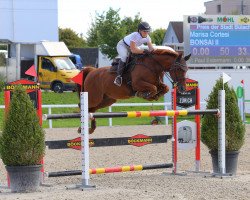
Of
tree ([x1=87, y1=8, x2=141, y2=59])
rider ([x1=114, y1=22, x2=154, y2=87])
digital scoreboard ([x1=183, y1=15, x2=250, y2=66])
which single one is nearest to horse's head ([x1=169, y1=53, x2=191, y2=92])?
rider ([x1=114, y1=22, x2=154, y2=87])

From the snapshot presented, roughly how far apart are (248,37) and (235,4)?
44.4 m

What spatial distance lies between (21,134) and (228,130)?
3.34 metres

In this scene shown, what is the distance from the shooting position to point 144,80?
9.43 m

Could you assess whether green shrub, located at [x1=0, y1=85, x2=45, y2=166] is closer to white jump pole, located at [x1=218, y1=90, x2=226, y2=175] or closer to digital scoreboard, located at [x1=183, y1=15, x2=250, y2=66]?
white jump pole, located at [x1=218, y1=90, x2=226, y2=175]

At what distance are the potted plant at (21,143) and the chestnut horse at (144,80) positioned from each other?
5.30 ft

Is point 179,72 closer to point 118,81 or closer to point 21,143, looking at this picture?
point 118,81

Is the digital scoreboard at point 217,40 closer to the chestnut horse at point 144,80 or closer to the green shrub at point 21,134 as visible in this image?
the chestnut horse at point 144,80

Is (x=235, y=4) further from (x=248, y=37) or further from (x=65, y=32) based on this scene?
(x=248, y=37)

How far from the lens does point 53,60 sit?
32688mm

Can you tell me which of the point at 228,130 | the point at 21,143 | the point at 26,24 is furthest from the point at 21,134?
the point at 26,24

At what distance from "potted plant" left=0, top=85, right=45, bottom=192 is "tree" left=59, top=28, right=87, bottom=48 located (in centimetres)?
5782

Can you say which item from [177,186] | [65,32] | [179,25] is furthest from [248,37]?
[65,32]

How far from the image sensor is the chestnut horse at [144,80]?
9.34 meters

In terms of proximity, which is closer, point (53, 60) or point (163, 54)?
point (163, 54)
